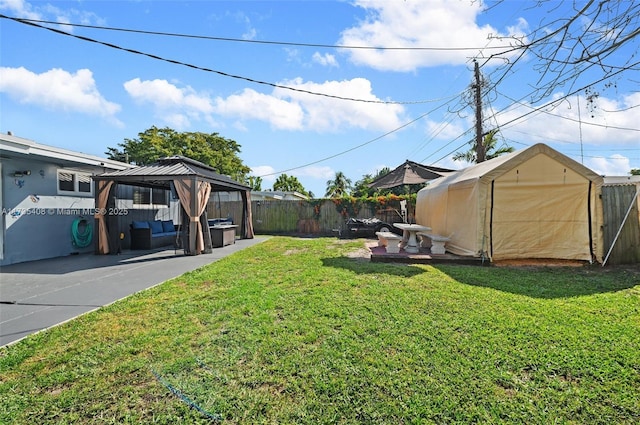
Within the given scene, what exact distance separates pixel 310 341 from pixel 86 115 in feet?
42.2

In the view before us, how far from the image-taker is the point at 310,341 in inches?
112

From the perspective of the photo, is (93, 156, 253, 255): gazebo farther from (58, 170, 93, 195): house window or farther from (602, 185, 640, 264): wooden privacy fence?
(602, 185, 640, 264): wooden privacy fence

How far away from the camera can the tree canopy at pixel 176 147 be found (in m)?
24.8

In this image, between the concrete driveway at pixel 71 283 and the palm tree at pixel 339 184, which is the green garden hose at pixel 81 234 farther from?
the palm tree at pixel 339 184

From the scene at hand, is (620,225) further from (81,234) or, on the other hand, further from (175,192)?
(81,234)

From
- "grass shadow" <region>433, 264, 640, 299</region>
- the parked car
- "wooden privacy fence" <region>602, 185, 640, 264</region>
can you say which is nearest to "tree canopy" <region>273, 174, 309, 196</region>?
the parked car

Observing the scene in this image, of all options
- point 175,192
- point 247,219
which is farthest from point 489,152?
point 175,192

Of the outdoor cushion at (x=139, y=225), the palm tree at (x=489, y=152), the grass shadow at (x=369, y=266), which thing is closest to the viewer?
the grass shadow at (x=369, y=266)

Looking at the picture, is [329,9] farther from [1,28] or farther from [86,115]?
[86,115]

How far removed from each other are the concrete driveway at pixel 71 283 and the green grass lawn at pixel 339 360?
0.53 metres

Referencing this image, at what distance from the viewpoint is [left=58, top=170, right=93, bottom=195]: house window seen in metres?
8.60

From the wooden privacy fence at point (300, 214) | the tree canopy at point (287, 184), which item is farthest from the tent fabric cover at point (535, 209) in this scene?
the tree canopy at point (287, 184)

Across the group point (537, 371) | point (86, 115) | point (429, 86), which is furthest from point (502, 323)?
point (86, 115)

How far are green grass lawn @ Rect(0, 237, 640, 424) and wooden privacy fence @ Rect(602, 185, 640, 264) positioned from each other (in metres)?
2.65
